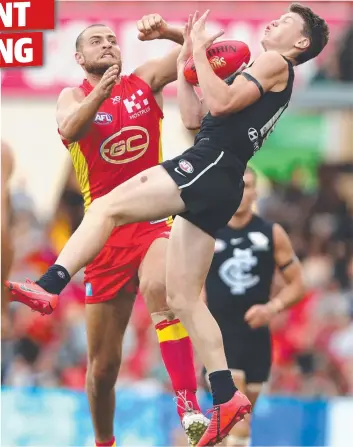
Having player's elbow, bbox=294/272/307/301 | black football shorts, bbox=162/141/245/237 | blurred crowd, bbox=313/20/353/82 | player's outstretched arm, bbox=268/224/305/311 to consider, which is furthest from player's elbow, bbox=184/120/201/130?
blurred crowd, bbox=313/20/353/82

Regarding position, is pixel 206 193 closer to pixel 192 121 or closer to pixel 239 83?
pixel 239 83

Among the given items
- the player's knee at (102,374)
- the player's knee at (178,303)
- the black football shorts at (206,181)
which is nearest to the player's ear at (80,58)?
the black football shorts at (206,181)

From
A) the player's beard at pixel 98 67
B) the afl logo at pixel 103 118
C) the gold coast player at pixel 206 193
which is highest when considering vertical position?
the player's beard at pixel 98 67

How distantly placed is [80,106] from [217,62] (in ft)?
2.85

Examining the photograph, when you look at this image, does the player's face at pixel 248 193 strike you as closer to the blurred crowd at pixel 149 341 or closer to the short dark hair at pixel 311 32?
the short dark hair at pixel 311 32

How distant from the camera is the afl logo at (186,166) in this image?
679cm

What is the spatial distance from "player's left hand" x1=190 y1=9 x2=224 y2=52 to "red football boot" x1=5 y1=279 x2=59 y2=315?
1.65 m

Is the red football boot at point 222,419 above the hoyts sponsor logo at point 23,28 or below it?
below

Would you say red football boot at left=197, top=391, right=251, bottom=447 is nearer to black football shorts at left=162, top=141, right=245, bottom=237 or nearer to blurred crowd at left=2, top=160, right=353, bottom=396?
black football shorts at left=162, top=141, right=245, bottom=237

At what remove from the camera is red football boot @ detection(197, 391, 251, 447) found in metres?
6.80

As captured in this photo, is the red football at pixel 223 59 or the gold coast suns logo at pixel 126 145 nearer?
the red football at pixel 223 59

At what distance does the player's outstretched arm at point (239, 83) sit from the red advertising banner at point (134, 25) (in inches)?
308

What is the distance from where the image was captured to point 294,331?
42.9ft

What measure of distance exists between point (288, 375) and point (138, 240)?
5.70m
